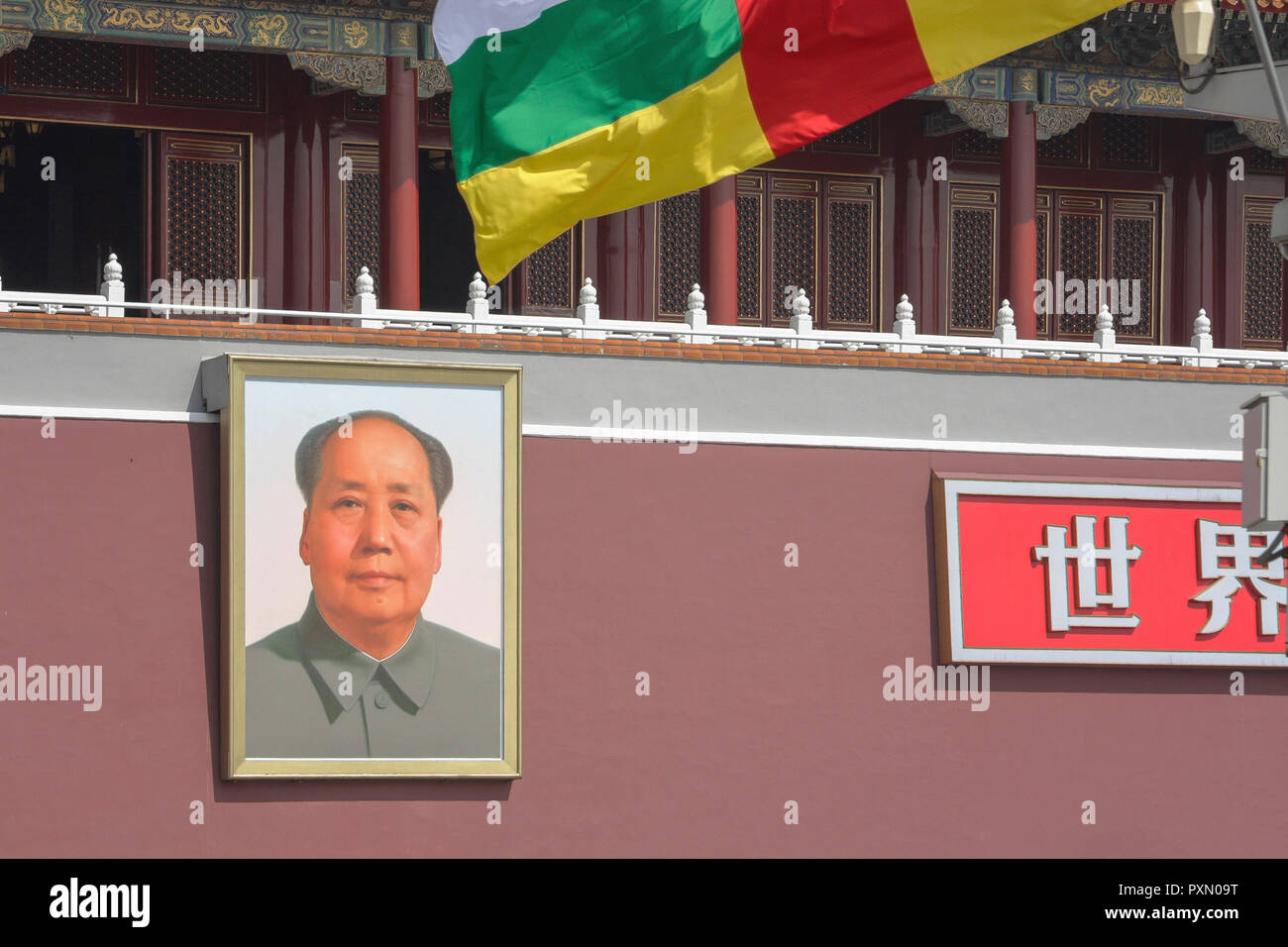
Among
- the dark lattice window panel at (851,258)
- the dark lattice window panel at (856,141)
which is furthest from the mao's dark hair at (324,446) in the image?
the dark lattice window panel at (856,141)

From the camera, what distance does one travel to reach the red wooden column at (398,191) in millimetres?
15367

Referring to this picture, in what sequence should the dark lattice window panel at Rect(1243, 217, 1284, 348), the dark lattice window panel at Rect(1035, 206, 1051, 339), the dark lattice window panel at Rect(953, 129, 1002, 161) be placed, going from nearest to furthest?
1. the dark lattice window panel at Rect(953, 129, 1002, 161)
2. the dark lattice window panel at Rect(1035, 206, 1051, 339)
3. the dark lattice window panel at Rect(1243, 217, 1284, 348)

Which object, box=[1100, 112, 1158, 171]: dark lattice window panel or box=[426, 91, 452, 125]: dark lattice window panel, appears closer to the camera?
box=[426, 91, 452, 125]: dark lattice window panel

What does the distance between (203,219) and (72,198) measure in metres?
1.79

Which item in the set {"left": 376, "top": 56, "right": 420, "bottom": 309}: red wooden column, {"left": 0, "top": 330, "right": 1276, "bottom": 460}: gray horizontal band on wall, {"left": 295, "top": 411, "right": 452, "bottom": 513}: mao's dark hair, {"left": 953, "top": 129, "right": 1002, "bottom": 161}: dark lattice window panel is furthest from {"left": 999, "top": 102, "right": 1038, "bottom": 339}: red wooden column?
{"left": 295, "top": 411, "right": 452, "bottom": 513}: mao's dark hair

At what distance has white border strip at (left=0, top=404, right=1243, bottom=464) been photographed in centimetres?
1295

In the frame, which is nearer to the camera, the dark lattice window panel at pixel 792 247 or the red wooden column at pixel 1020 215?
the red wooden column at pixel 1020 215

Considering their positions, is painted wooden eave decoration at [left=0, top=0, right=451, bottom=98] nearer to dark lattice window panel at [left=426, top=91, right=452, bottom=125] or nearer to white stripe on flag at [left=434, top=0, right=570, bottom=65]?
dark lattice window panel at [left=426, top=91, right=452, bottom=125]

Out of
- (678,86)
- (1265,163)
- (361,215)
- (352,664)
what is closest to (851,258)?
(1265,163)

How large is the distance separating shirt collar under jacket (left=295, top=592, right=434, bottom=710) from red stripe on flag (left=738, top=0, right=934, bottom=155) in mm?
3943

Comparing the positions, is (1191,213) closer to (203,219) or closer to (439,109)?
(439,109)

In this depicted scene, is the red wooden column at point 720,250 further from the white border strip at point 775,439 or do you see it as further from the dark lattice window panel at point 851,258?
the dark lattice window panel at point 851,258

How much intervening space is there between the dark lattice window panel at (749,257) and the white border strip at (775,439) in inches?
146

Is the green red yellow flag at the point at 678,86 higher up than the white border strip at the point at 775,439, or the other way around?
the green red yellow flag at the point at 678,86
